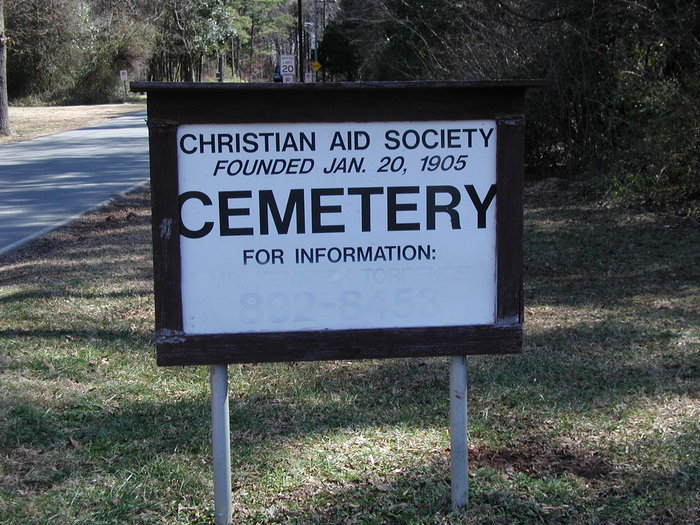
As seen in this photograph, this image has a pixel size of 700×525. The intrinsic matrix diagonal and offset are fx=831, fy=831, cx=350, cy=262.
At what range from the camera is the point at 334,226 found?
3.03 meters

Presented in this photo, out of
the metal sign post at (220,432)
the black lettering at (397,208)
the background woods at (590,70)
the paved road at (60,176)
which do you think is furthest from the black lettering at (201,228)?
the paved road at (60,176)

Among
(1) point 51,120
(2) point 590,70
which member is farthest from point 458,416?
(1) point 51,120

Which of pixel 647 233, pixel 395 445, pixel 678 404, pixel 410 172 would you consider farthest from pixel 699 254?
pixel 410 172

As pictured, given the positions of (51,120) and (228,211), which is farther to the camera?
(51,120)

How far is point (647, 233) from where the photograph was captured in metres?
10.2

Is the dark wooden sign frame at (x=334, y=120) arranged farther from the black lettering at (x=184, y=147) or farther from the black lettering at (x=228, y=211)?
the black lettering at (x=228, y=211)

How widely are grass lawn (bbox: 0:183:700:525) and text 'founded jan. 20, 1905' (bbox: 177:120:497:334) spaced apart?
2.84 ft

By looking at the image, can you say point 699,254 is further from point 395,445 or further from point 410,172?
point 410,172

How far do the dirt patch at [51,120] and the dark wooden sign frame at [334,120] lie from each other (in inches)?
979

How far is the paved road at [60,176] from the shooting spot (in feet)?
38.3

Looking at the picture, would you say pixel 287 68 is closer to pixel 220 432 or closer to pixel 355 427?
pixel 355 427

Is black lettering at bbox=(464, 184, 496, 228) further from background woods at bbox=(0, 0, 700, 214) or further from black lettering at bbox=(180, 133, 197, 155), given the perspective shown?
black lettering at bbox=(180, 133, 197, 155)

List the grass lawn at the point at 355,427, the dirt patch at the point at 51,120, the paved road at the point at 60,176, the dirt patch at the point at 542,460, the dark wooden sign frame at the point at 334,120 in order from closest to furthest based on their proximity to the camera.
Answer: the dark wooden sign frame at the point at 334,120 < the grass lawn at the point at 355,427 < the dirt patch at the point at 542,460 < the paved road at the point at 60,176 < the dirt patch at the point at 51,120

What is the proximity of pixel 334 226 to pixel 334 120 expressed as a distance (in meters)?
0.38
